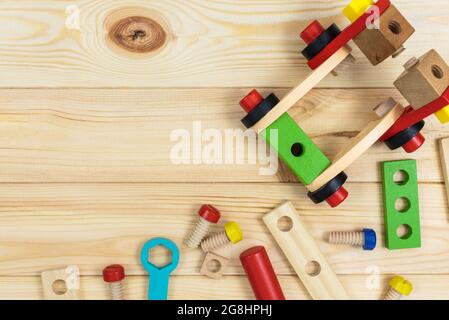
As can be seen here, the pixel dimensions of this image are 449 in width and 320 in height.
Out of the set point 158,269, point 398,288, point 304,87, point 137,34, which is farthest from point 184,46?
point 398,288

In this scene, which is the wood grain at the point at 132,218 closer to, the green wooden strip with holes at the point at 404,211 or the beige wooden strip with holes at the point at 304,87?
the green wooden strip with holes at the point at 404,211

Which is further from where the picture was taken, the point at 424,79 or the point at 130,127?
the point at 130,127

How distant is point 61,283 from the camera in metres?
0.80

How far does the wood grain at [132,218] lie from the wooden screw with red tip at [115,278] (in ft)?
0.08

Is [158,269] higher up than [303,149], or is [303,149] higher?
[303,149]

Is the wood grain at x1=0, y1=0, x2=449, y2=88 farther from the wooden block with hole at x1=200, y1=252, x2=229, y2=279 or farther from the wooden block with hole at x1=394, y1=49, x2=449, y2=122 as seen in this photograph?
the wooden block with hole at x1=200, y1=252, x2=229, y2=279

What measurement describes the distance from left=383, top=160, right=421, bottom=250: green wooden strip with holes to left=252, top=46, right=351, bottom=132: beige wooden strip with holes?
176mm

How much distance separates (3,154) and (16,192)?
59 millimetres

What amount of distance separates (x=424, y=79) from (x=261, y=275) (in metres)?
0.34

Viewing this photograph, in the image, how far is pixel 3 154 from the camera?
31.2 inches

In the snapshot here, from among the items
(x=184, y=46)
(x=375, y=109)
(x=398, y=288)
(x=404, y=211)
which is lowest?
(x=398, y=288)

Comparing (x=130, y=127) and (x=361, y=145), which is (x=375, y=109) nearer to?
(x=361, y=145)
